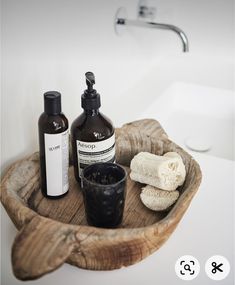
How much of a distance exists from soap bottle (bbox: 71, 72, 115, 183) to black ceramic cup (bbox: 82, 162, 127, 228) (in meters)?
0.04

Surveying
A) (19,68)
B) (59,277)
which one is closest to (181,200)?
(59,277)

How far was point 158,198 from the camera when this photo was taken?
1.66 feet

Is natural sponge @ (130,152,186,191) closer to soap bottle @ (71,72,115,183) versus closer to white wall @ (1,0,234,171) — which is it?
soap bottle @ (71,72,115,183)

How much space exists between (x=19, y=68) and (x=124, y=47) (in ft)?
1.19

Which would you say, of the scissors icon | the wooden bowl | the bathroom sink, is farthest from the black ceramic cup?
the bathroom sink

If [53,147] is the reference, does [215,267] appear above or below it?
below

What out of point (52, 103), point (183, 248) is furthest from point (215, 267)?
point (52, 103)

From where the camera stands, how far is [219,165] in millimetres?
681

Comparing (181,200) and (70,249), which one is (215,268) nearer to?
(181,200)

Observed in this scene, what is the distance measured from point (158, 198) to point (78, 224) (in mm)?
114

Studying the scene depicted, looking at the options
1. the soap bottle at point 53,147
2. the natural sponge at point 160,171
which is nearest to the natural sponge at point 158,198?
the natural sponge at point 160,171

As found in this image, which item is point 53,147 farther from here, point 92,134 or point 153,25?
point 153,25

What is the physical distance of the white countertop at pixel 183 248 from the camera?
18.0 inches

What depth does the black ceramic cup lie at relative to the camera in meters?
0.44
